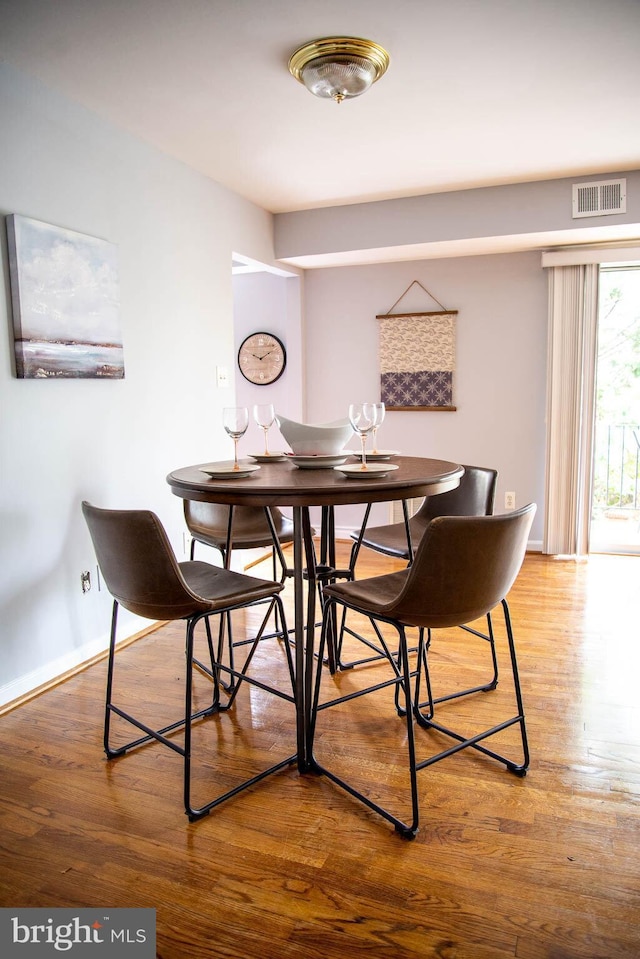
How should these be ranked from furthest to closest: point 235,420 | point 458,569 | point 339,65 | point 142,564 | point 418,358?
1. point 418,358
2. point 339,65
3. point 235,420
4. point 142,564
5. point 458,569

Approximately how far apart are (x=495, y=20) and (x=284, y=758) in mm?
2553

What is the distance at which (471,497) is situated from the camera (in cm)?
284

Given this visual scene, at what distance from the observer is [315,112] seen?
2957mm

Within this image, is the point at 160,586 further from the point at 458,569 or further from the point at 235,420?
the point at 458,569

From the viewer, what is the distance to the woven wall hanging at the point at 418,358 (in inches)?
196

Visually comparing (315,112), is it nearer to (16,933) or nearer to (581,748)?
(581,748)

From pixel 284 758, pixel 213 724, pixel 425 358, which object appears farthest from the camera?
pixel 425 358

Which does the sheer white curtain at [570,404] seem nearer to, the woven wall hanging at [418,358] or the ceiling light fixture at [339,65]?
the woven wall hanging at [418,358]

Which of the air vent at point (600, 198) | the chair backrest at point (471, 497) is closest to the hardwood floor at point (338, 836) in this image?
the chair backrest at point (471, 497)

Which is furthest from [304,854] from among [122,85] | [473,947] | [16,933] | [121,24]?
[122,85]

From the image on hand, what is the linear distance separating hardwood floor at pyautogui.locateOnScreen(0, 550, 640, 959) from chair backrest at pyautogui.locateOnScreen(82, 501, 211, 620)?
0.58 metres

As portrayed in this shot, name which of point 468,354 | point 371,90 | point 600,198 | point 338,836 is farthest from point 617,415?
point 338,836

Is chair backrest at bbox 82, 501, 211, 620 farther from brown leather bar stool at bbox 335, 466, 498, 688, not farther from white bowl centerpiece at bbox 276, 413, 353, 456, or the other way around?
brown leather bar stool at bbox 335, 466, 498, 688

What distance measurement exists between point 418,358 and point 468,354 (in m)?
0.37
